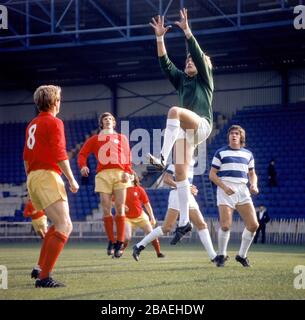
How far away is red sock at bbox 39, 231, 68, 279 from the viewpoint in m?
7.27

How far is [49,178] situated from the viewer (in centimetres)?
730

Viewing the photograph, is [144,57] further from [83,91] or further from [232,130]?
[232,130]

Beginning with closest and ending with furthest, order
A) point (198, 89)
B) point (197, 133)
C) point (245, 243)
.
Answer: point (197, 133) → point (198, 89) → point (245, 243)

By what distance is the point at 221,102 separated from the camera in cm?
3291

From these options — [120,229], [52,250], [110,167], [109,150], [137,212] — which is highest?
[109,150]

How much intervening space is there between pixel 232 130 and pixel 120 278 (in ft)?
10.6

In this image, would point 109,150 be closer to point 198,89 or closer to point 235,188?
point 235,188

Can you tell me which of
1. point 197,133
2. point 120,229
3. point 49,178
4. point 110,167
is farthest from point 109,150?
point 49,178

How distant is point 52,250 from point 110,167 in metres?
4.83

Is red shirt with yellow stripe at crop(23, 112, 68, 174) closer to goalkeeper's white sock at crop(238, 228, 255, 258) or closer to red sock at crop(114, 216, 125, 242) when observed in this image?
goalkeeper's white sock at crop(238, 228, 255, 258)

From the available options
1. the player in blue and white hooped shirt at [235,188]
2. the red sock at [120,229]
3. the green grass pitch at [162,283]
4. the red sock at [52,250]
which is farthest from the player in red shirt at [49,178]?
the red sock at [120,229]
